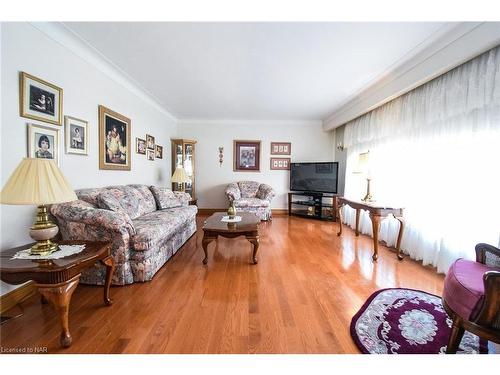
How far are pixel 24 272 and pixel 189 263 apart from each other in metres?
1.50

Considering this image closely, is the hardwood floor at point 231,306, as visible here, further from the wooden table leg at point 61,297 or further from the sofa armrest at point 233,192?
the sofa armrest at point 233,192

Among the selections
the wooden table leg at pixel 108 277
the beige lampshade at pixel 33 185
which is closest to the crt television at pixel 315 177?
the wooden table leg at pixel 108 277

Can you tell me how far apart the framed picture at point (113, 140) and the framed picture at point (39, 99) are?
665 mm

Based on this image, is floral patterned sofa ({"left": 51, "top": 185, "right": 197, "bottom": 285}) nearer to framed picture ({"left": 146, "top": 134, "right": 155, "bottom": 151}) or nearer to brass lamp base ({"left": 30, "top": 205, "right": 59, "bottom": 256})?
brass lamp base ({"left": 30, "top": 205, "right": 59, "bottom": 256})

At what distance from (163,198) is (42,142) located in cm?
179

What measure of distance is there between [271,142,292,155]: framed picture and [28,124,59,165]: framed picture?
14.4 ft

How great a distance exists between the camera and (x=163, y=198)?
3.50 m

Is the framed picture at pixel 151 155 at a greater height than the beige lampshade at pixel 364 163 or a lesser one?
greater

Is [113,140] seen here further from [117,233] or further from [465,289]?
[465,289]

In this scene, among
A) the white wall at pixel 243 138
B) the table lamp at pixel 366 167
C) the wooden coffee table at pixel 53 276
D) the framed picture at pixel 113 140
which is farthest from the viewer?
the white wall at pixel 243 138

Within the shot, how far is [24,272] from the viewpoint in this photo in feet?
3.94

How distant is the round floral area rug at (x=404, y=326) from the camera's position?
1.28 m
